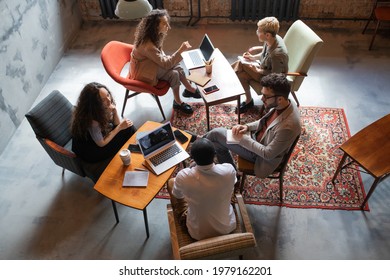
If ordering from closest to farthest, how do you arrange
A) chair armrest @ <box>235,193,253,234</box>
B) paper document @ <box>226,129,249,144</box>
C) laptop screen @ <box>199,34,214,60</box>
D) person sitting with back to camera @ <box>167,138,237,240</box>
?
→ person sitting with back to camera @ <box>167,138,237,240</box> → chair armrest @ <box>235,193,253,234</box> → paper document @ <box>226,129,249,144</box> → laptop screen @ <box>199,34,214,60</box>

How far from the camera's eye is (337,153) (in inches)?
150

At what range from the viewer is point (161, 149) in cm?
313

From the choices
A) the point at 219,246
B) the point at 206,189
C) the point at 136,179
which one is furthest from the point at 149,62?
the point at 219,246

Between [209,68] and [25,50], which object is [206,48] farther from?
[25,50]

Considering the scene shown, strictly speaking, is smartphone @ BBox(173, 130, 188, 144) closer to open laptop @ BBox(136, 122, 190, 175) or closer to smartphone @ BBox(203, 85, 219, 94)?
open laptop @ BBox(136, 122, 190, 175)

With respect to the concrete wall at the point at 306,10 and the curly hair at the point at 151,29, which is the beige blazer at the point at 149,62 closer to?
the curly hair at the point at 151,29

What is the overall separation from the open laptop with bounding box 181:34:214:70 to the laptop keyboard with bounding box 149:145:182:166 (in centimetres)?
122

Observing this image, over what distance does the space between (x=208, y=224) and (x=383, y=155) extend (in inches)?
70.8

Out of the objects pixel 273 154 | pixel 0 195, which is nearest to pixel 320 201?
pixel 273 154

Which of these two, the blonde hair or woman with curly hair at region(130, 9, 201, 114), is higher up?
the blonde hair

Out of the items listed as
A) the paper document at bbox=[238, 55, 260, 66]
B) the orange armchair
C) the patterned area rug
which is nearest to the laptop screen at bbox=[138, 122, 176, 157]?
the patterned area rug

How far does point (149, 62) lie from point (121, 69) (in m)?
0.43

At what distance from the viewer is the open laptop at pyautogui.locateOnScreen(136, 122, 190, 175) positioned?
303 cm
